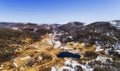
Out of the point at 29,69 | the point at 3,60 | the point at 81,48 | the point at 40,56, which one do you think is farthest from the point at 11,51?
the point at 81,48

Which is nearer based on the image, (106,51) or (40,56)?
(40,56)

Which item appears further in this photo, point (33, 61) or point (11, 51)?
point (11, 51)

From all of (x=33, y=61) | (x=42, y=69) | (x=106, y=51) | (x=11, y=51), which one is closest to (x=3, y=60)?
(x=11, y=51)

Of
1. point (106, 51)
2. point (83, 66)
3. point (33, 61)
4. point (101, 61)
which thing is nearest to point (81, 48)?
point (106, 51)

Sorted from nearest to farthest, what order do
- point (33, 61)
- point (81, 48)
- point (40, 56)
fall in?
1. point (33, 61)
2. point (40, 56)
3. point (81, 48)

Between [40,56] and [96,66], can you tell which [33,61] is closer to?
[40,56]

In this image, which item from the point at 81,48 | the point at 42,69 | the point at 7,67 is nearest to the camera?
the point at 42,69

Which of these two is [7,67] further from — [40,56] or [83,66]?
[83,66]

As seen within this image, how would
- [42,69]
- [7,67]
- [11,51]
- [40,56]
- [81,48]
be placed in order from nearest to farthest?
1. [42,69]
2. [7,67]
3. [40,56]
4. [11,51]
5. [81,48]

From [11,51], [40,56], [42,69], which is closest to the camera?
[42,69]
